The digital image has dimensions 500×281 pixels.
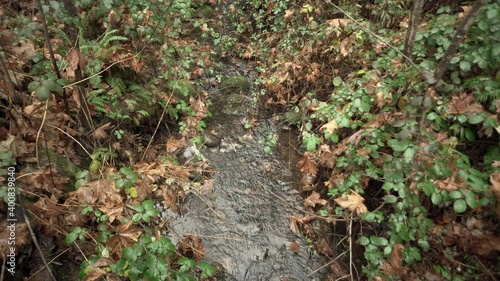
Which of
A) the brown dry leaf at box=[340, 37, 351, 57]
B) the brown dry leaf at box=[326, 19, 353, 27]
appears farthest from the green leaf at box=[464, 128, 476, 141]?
the brown dry leaf at box=[326, 19, 353, 27]

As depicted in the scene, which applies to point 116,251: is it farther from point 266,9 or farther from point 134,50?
point 266,9

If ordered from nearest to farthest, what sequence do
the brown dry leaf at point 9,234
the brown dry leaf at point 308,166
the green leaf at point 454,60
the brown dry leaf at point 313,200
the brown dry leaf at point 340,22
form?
the brown dry leaf at point 9,234, the green leaf at point 454,60, the brown dry leaf at point 313,200, the brown dry leaf at point 308,166, the brown dry leaf at point 340,22

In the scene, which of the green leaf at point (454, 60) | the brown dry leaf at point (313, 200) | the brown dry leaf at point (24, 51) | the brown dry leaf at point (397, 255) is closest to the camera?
the brown dry leaf at point (397, 255)

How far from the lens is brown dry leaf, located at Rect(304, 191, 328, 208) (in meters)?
4.22

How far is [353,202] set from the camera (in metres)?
3.63

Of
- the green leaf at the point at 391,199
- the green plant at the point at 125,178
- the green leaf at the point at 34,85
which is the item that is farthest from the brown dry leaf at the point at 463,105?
the green leaf at the point at 34,85

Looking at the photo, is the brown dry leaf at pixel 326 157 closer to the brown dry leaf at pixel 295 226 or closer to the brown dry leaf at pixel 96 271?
the brown dry leaf at pixel 295 226

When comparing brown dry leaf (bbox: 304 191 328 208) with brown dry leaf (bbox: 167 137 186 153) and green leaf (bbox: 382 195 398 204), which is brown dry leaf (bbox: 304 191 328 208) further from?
brown dry leaf (bbox: 167 137 186 153)

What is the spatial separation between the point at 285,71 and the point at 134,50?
104 inches

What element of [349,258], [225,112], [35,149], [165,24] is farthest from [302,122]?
[35,149]

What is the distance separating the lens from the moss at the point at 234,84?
631cm

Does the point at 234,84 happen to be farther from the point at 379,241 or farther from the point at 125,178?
the point at 379,241

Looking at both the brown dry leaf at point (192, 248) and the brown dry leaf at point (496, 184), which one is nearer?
the brown dry leaf at point (496, 184)

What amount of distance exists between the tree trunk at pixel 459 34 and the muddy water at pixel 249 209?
2.35m
